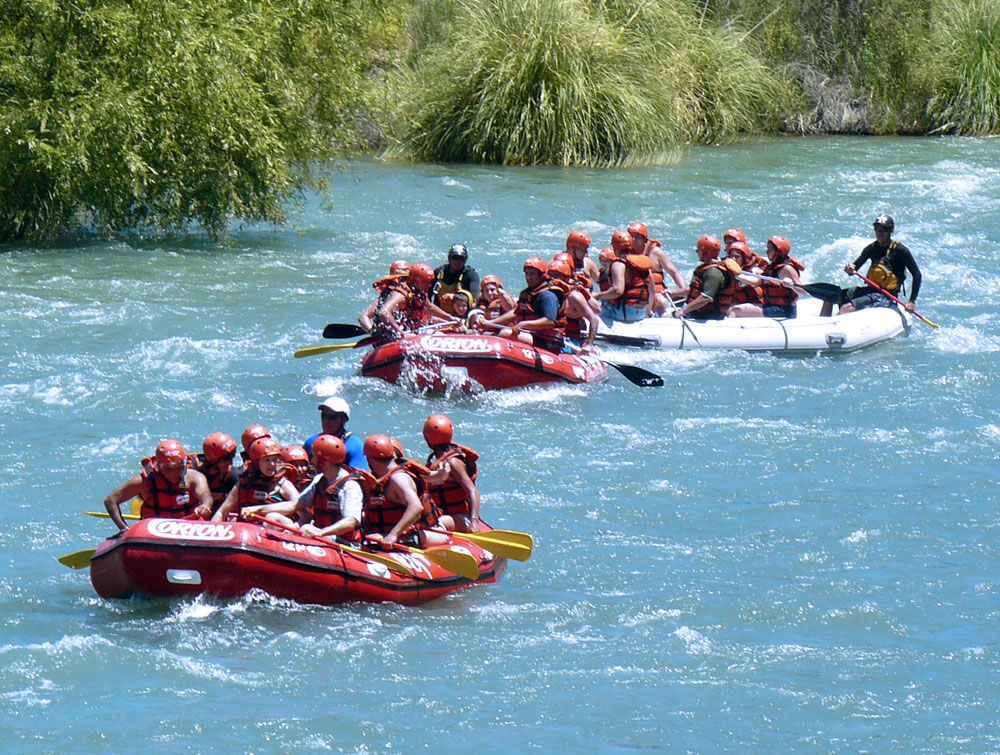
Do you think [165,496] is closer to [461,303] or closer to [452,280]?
[461,303]

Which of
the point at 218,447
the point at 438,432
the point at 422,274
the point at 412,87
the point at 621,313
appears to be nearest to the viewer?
the point at 218,447

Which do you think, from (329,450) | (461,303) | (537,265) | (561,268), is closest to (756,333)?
(561,268)

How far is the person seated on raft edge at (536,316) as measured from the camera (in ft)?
40.8

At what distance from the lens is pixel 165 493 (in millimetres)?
7902

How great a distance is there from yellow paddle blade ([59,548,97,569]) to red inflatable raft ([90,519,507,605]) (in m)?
0.31

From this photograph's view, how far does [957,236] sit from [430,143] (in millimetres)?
9361

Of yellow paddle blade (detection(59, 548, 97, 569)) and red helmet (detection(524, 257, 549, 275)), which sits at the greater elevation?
red helmet (detection(524, 257, 549, 275))

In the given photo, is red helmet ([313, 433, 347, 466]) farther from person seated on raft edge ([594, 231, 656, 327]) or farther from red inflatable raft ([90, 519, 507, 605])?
person seated on raft edge ([594, 231, 656, 327])

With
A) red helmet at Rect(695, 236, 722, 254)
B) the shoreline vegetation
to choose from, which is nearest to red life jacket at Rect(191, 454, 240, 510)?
red helmet at Rect(695, 236, 722, 254)

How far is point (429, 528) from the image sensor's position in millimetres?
8250

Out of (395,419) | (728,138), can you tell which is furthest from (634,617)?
(728,138)

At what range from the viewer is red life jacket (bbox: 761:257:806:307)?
1427 cm

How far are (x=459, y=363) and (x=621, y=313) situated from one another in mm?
2512

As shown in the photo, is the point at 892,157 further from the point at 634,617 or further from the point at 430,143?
the point at 634,617
